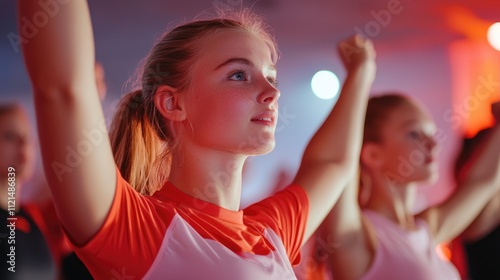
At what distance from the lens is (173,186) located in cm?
83

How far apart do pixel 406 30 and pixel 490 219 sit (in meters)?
1.09

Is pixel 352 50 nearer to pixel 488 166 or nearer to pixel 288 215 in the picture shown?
pixel 288 215

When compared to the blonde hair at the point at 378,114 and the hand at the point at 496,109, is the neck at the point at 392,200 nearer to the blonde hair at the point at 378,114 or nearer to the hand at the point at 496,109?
the blonde hair at the point at 378,114

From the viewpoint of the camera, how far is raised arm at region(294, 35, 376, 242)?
0.98m

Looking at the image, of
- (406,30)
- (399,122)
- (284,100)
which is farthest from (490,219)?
(406,30)

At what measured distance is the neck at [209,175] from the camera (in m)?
0.82

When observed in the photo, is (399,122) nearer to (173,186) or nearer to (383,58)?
(173,186)

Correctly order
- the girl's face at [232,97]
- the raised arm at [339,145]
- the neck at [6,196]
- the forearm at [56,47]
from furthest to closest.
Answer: the neck at [6,196], the raised arm at [339,145], the girl's face at [232,97], the forearm at [56,47]

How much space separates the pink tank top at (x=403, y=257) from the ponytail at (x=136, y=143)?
22.5 inches

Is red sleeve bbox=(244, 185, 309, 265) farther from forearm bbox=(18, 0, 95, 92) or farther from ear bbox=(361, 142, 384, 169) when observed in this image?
ear bbox=(361, 142, 384, 169)

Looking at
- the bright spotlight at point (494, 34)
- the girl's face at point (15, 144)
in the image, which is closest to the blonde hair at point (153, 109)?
the girl's face at point (15, 144)

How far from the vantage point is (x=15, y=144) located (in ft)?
4.64

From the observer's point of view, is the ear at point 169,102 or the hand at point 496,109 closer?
the ear at point 169,102

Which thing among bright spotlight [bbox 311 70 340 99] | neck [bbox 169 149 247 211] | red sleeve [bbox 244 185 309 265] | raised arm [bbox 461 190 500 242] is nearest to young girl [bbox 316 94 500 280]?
raised arm [bbox 461 190 500 242]
